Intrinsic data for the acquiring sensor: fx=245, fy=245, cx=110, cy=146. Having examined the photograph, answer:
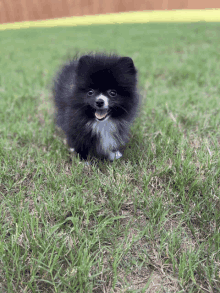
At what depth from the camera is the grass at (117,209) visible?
1.85 meters

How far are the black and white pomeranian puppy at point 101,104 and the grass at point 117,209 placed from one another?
0.24 metres

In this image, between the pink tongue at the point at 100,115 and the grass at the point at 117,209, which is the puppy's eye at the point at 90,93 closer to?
the pink tongue at the point at 100,115

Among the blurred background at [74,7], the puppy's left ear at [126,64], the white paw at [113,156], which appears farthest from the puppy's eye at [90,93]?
the blurred background at [74,7]

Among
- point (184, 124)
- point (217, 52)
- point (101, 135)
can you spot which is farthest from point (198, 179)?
point (217, 52)

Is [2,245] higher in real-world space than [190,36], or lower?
lower

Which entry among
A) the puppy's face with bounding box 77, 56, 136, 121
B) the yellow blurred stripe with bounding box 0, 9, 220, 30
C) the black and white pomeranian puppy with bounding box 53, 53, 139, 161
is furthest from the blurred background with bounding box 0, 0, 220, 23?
the puppy's face with bounding box 77, 56, 136, 121

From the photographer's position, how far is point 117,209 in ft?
7.65

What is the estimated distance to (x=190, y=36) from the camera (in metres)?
10.4

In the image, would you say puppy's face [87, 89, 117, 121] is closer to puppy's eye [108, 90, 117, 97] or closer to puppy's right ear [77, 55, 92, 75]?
puppy's eye [108, 90, 117, 97]

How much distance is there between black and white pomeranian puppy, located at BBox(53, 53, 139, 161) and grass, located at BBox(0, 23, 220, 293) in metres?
0.24

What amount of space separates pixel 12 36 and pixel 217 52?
1060cm

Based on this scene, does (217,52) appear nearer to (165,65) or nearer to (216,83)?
(165,65)

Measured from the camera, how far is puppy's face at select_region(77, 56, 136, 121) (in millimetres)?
2479

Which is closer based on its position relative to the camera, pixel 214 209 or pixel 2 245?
pixel 2 245
